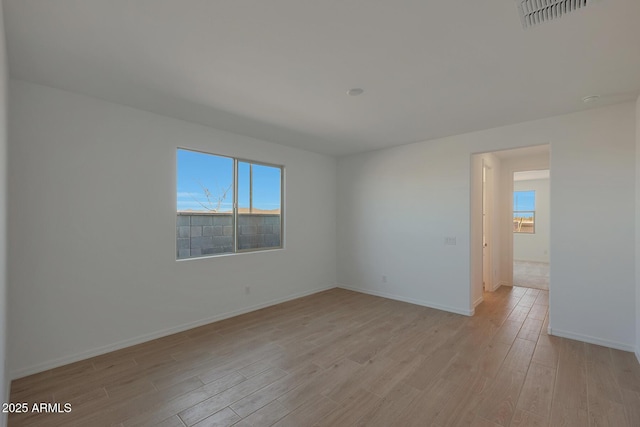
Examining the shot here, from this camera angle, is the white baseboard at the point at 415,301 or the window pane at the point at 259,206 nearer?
the white baseboard at the point at 415,301

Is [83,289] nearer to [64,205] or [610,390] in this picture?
[64,205]

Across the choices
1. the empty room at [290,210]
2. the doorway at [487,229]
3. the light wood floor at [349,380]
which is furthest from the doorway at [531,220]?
the light wood floor at [349,380]

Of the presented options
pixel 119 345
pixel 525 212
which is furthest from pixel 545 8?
pixel 525 212

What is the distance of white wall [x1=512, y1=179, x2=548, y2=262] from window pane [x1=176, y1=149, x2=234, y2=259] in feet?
28.0

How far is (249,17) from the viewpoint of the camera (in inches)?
70.2

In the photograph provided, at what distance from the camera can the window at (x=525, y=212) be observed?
29.7 feet

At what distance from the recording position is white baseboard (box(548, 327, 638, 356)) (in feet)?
10.1

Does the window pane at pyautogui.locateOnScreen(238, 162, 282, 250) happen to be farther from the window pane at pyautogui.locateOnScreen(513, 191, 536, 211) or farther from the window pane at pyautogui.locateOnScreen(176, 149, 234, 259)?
the window pane at pyautogui.locateOnScreen(513, 191, 536, 211)

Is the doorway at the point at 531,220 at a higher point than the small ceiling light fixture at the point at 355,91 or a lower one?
lower

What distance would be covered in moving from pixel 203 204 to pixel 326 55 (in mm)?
2642

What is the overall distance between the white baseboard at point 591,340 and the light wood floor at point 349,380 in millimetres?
102

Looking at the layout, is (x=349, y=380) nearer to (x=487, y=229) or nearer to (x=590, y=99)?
(x=590, y=99)

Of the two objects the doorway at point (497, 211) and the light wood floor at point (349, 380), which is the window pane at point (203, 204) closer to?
the light wood floor at point (349, 380)

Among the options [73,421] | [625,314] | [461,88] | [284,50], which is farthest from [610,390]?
[73,421]
